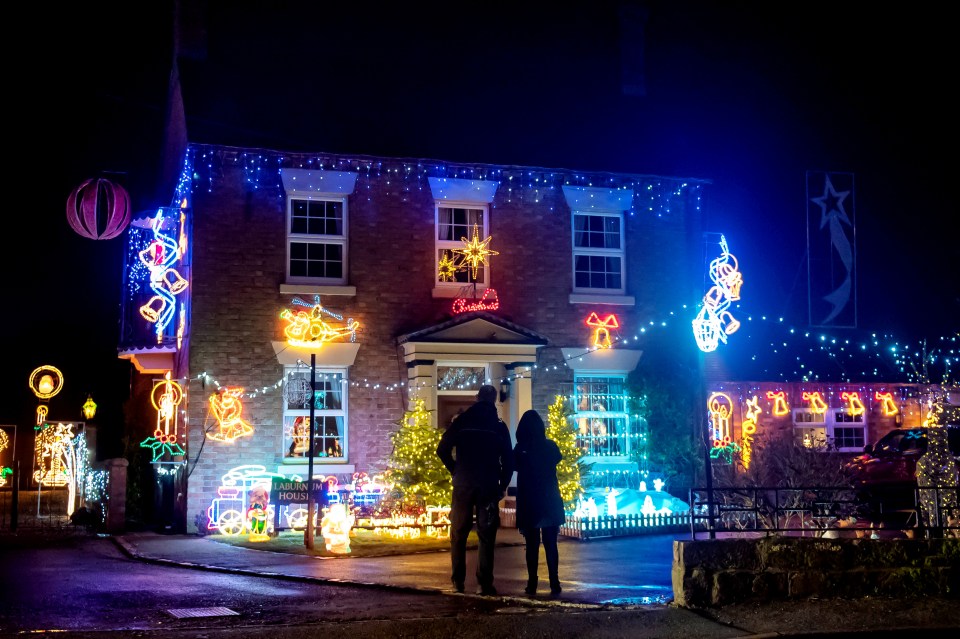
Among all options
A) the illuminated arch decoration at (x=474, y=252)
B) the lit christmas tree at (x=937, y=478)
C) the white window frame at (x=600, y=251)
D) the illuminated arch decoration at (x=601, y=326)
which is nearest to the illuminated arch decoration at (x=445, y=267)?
the illuminated arch decoration at (x=474, y=252)

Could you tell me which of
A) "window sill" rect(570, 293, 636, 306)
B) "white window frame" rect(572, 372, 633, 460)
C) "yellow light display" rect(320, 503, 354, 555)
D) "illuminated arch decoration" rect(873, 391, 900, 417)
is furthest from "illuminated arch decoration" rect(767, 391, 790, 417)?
"yellow light display" rect(320, 503, 354, 555)

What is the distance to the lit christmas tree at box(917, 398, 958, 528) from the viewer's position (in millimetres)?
9891

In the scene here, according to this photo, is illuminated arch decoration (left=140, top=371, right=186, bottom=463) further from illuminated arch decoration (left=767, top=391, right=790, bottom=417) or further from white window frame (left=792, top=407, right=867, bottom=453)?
white window frame (left=792, top=407, right=867, bottom=453)

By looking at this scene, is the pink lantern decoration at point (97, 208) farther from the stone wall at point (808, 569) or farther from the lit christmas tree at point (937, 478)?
the lit christmas tree at point (937, 478)

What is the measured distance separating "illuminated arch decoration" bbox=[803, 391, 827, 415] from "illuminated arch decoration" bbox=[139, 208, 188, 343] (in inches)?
571

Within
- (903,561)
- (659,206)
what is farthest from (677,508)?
(903,561)

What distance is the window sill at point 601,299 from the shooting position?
20078mm

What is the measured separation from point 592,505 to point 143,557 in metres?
7.88

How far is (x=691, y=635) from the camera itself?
778 cm

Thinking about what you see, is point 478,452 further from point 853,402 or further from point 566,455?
point 853,402

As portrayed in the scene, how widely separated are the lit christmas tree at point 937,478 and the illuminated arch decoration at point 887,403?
14.4 metres

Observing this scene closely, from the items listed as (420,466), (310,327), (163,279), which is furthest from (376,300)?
(163,279)

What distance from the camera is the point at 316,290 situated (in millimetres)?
18578

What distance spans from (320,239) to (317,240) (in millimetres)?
59
